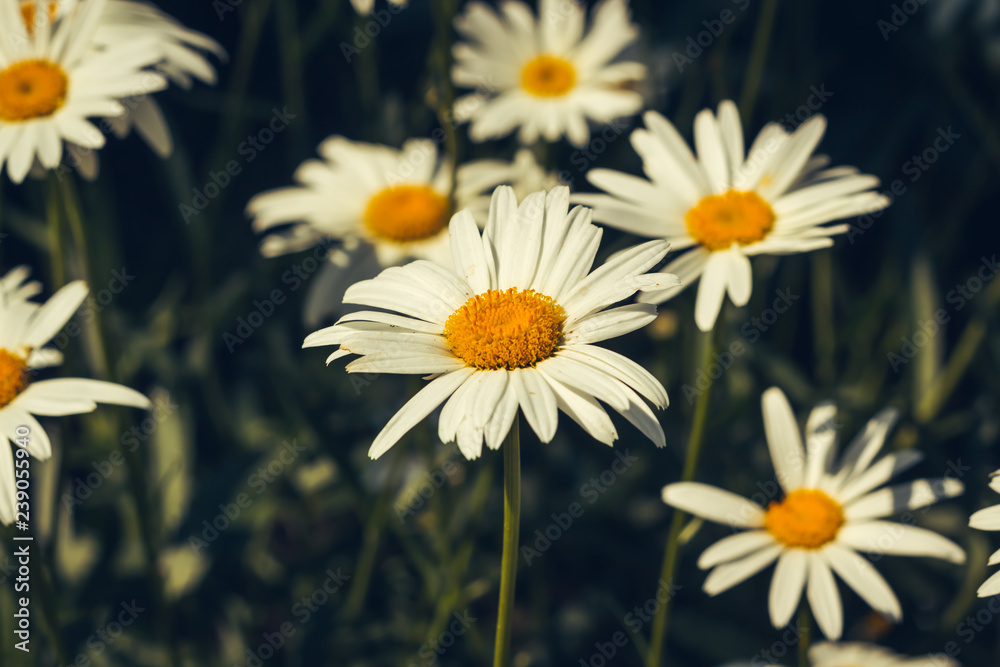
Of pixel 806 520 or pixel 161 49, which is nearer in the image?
pixel 806 520

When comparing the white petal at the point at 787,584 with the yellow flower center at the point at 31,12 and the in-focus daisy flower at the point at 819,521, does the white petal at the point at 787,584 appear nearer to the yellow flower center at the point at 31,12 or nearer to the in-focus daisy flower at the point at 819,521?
the in-focus daisy flower at the point at 819,521

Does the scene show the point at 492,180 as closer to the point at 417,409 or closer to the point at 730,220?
the point at 730,220

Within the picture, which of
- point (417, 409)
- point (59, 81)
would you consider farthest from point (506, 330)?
point (59, 81)

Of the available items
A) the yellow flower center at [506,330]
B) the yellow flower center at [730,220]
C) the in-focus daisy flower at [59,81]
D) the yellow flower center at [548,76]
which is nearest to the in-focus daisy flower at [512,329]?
the yellow flower center at [506,330]

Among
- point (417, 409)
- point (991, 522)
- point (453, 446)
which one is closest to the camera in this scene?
point (417, 409)

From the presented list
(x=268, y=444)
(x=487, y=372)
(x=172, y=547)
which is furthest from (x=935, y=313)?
(x=172, y=547)

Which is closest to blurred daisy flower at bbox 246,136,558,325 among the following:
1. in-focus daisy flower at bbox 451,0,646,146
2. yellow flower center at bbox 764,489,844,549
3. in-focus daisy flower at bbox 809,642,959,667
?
in-focus daisy flower at bbox 451,0,646,146

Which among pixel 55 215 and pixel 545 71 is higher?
pixel 545 71

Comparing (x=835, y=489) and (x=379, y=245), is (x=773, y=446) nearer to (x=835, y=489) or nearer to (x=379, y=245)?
(x=835, y=489)

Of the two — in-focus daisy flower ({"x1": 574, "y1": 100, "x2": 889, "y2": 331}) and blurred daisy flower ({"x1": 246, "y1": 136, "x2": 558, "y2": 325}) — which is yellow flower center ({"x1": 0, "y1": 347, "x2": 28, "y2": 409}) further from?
in-focus daisy flower ({"x1": 574, "y1": 100, "x2": 889, "y2": 331})
